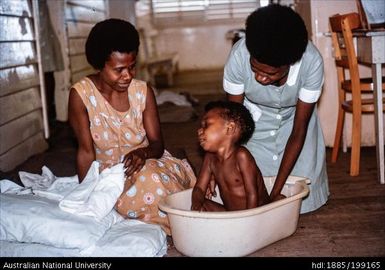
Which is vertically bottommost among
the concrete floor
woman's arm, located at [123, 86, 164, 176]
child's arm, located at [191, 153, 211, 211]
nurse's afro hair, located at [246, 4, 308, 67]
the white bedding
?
the concrete floor

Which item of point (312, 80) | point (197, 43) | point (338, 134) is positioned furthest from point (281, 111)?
point (197, 43)

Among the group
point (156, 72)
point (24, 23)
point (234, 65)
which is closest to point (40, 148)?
point (24, 23)

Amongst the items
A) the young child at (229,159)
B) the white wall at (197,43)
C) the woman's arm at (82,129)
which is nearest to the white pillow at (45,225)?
the woman's arm at (82,129)

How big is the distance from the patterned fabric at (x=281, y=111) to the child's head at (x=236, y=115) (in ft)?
0.64

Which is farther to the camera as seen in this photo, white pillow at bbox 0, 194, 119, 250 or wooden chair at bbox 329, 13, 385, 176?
wooden chair at bbox 329, 13, 385, 176

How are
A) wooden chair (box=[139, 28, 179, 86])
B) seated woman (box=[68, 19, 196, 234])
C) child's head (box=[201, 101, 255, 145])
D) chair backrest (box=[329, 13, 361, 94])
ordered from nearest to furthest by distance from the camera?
child's head (box=[201, 101, 255, 145]) → seated woman (box=[68, 19, 196, 234]) → chair backrest (box=[329, 13, 361, 94]) → wooden chair (box=[139, 28, 179, 86])

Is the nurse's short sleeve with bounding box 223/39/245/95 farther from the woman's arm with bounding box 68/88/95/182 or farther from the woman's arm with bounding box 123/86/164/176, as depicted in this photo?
the woman's arm with bounding box 68/88/95/182

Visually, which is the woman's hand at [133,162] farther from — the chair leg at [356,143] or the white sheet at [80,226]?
the chair leg at [356,143]

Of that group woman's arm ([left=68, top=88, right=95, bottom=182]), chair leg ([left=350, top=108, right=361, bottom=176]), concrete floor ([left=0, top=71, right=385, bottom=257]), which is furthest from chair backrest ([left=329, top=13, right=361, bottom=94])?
woman's arm ([left=68, top=88, right=95, bottom=182])

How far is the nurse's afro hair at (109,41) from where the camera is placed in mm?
2332

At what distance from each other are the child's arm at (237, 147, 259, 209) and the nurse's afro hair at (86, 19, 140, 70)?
2.32ft

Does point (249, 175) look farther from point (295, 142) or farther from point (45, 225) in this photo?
point (45, 225)

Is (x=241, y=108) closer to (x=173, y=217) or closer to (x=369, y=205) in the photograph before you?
(x=173, y=217)

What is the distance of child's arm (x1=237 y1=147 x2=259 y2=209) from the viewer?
2180 millimetres
